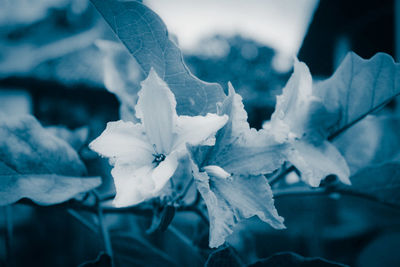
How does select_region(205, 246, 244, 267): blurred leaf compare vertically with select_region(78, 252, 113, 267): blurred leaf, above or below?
above

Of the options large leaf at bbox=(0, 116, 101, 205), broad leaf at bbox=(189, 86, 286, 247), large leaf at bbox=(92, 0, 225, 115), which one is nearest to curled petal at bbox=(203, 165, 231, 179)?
broad leaf at bbox=(189, 86, 286, 247)

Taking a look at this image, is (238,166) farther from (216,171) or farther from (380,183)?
(380,183)

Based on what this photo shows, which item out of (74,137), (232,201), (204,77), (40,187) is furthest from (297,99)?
(204,77)

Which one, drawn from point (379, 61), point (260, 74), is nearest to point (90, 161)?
point (379, 61)

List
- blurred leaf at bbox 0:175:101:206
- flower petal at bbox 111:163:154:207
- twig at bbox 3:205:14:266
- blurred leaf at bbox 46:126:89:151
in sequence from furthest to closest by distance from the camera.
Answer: blurred leaf at bbox 46:126:89:151 → twig at bbox 3:205:14:266 → blurred leaf at bbox 0:175:101:206 → flower petal at bbox 111:163:154:207

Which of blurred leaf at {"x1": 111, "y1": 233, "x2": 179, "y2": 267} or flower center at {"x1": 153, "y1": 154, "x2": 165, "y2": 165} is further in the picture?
blurred leaf at {"x1": 111, "y1": 233, "x2": 179, "y2": 267}

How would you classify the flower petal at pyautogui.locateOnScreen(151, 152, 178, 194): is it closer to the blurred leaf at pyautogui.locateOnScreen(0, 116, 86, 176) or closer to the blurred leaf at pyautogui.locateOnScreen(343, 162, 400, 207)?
the blurred leaf at pyautogui.locateOnScreen(0, 116, 86, 176)

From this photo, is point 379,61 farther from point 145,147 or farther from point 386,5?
point 386,5
